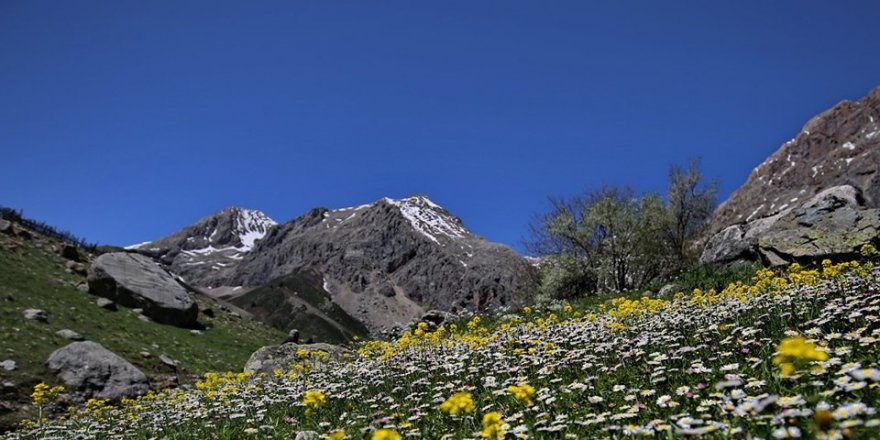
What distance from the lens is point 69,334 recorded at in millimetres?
20266

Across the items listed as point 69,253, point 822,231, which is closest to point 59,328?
point 69,253

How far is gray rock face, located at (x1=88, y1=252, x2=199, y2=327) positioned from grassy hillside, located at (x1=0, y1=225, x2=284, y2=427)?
3.41 feet

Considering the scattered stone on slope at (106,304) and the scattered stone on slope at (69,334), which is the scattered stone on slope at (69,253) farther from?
the scattered stone on slope at (69,334)

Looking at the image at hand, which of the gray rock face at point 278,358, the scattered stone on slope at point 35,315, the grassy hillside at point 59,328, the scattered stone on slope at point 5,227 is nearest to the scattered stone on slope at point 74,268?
the grassy hillside at point 59,328

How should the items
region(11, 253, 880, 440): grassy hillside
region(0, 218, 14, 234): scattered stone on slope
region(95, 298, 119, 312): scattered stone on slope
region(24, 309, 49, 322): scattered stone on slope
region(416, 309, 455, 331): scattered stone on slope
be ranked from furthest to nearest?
region(0, 218, 14, 234): scattered stone on slope
region(416, 309, 455, 331): scattered stone on slope
region(95, 298, 119, 312): scattered stone on slope
region(24, 309, 49, 322): scattered stone on slope
region(11, 253, 880, 440): grassy hillside

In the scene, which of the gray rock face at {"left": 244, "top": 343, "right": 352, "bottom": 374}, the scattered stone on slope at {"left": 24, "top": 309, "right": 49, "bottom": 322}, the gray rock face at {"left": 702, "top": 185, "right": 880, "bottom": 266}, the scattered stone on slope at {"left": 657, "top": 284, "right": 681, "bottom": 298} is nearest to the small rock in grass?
the scattered stone on slope at {"left": 24, "top": 309, "right": 49, "bottom": 322}

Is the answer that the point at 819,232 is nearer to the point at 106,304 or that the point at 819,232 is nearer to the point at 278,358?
the point at 278,358

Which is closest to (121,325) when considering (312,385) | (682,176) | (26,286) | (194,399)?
(26,286)

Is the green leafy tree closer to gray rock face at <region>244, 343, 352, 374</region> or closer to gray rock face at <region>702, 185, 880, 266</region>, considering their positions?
gray rock face at <region>702, 185, 880, 266</region>

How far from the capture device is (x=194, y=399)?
12.2 metres

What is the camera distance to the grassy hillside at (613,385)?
15.0 feet

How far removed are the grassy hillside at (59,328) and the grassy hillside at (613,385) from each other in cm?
698

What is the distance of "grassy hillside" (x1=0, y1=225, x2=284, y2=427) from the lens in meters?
17.1

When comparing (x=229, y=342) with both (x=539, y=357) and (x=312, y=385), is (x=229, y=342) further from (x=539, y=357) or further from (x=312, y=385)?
(x=539, y=357)
